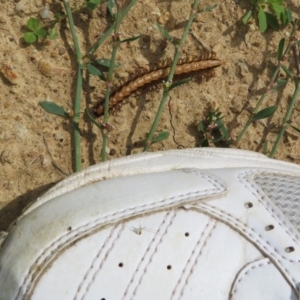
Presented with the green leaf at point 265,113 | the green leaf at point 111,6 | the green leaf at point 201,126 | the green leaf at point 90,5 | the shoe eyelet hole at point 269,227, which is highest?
the green leaf at point 111,6

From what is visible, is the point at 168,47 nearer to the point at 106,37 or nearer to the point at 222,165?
the point at 106,37

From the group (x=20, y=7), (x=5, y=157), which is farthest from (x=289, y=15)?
(x=5, y=157)

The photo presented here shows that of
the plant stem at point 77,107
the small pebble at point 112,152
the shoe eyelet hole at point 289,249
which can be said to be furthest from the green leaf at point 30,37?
the shoe eyelet hole at point 289,249

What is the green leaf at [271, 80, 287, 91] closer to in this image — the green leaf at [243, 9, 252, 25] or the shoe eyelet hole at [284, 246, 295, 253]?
the green leaf at [243, 9, 252, 25]

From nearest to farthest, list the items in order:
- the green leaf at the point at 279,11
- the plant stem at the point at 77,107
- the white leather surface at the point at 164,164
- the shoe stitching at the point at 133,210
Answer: the shoe stitching at the point at 133,210 < the white leather surface at the point at 164,164 < the plant stem at the point at 77,107 < the green leaf at the point at 279,11

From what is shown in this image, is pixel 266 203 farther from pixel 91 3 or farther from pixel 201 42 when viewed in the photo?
pixel 91 3

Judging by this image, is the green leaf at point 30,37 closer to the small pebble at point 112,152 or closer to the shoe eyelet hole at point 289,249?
the small pebble at point 112,152

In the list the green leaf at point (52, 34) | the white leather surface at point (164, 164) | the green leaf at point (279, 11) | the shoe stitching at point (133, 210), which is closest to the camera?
the shoe stitching at point (133, 210)
